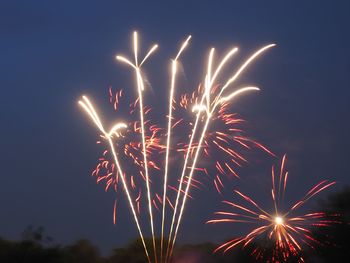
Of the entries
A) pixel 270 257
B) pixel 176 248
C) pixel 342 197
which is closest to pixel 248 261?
pixel 270 257

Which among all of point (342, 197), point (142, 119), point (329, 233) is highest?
point (342, 197)

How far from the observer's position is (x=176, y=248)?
38031 mm

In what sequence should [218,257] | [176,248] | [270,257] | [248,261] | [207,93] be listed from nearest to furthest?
[207,93] → [270,257] → [248,261] → [218,257] → [176,248]

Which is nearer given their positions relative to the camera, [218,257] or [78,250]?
[218,257]

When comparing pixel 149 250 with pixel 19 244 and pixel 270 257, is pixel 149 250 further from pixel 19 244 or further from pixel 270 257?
pixel 270 257

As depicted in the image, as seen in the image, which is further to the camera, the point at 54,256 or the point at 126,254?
the point at 126,254

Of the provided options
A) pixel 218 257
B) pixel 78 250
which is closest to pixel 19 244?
pixel 78 250

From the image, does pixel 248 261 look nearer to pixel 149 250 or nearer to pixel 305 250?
pixel 305 250

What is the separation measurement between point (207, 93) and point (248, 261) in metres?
13.0

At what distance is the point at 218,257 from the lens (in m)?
33.4

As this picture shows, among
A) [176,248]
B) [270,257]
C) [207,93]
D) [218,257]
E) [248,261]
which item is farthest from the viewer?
[176,248]

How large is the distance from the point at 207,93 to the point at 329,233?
41.9 ft

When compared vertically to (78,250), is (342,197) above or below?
below

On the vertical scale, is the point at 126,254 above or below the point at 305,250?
above
